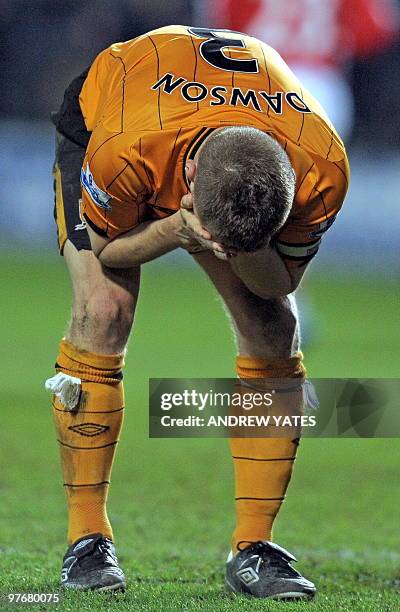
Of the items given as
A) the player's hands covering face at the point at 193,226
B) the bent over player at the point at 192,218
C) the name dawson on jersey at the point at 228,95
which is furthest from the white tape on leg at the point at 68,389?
the name dawson on jersey at the point at 228,95

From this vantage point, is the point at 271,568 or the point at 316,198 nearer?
the point at 316,198

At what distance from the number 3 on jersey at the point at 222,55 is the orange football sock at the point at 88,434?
2.84 feet

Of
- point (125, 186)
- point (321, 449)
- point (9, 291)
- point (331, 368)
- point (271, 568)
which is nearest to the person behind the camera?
point (125, 186)

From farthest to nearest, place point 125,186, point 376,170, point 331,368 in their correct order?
→ point 376,170 → point 331,368 → point 125,186

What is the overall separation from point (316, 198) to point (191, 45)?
1.95 feet

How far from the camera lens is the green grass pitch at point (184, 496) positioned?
11.3ft

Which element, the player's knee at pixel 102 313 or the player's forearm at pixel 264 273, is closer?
the player's forearm at pixel 264 273

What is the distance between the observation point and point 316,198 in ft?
10.3

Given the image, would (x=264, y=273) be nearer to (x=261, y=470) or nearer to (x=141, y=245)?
(x=141, y=245)

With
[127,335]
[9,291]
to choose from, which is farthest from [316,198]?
[9,291]

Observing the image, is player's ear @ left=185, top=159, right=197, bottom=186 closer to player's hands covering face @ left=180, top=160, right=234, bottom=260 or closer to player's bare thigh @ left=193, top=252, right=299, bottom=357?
player's hands covering face @ left=180, top=160, right=234, bottom=260

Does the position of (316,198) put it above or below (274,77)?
below

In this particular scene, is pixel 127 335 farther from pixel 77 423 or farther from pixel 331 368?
pixel 331 368

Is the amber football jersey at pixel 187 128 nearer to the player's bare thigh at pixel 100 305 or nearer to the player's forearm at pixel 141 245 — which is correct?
the player's forearm at pixel 141 245
